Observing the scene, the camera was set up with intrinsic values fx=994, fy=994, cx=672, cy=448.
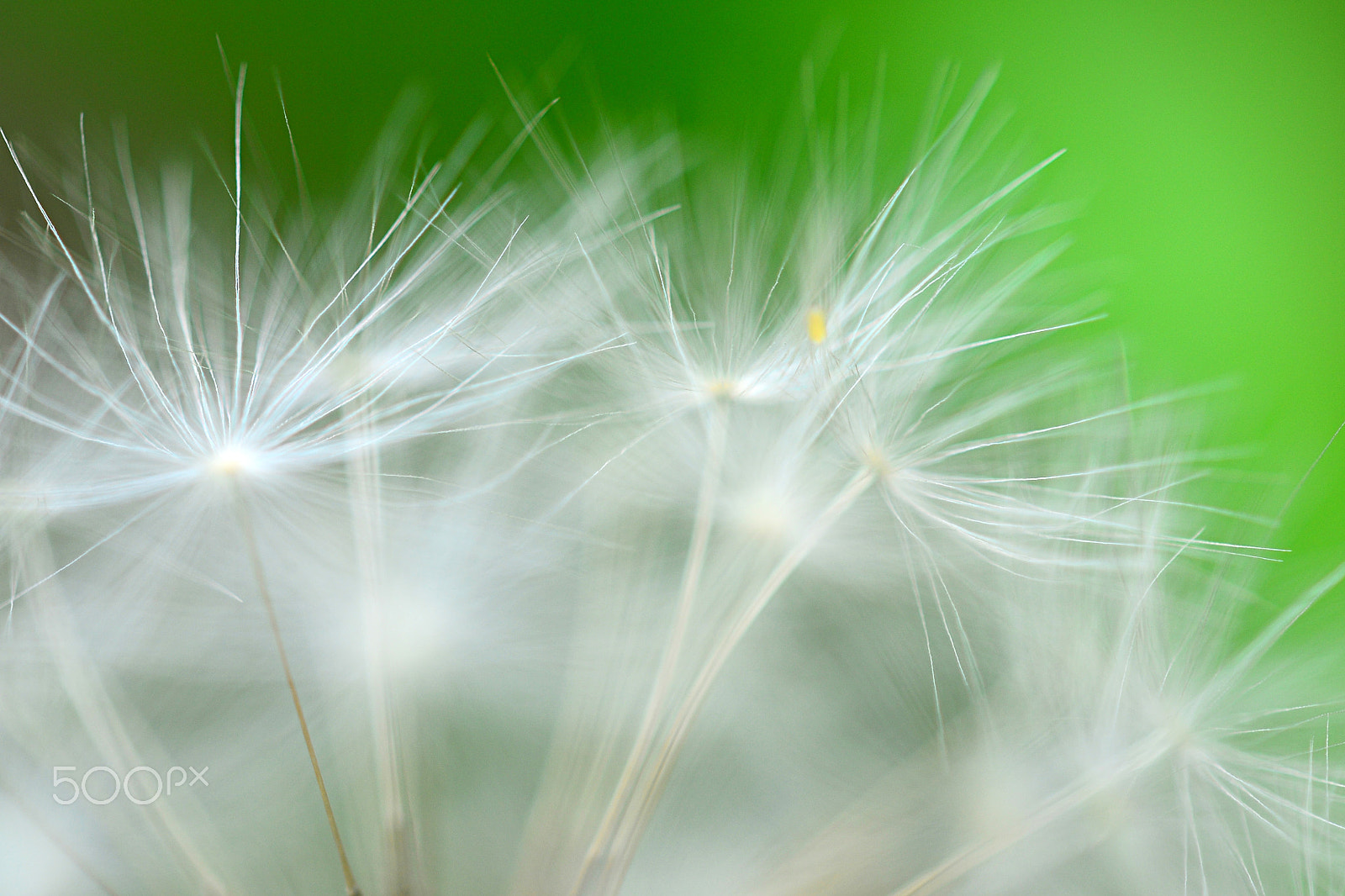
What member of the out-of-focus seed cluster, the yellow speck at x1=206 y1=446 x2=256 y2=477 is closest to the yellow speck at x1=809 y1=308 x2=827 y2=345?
the out-of-focus seed cluster

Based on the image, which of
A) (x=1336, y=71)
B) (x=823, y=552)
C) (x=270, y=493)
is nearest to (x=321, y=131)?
(x=270, y=493)

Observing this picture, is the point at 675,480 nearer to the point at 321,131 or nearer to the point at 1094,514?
the point at 1094,514

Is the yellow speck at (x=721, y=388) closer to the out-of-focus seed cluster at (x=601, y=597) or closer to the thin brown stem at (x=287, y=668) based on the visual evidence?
the out-of-focus seed cluster at (x=601, y=597)

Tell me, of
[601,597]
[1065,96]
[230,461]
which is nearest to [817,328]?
[601,597]

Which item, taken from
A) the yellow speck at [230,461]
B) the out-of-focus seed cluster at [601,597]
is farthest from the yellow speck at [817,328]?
the yellow speck at [230,461]

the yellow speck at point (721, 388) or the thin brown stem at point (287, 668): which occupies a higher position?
the yellow speck at point (721, 388)

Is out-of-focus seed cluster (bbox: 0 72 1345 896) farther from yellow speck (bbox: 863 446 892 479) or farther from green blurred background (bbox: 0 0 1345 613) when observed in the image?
green blurred background (bbox: 0 0 1345 613)

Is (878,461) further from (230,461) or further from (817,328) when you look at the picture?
(230,461)
